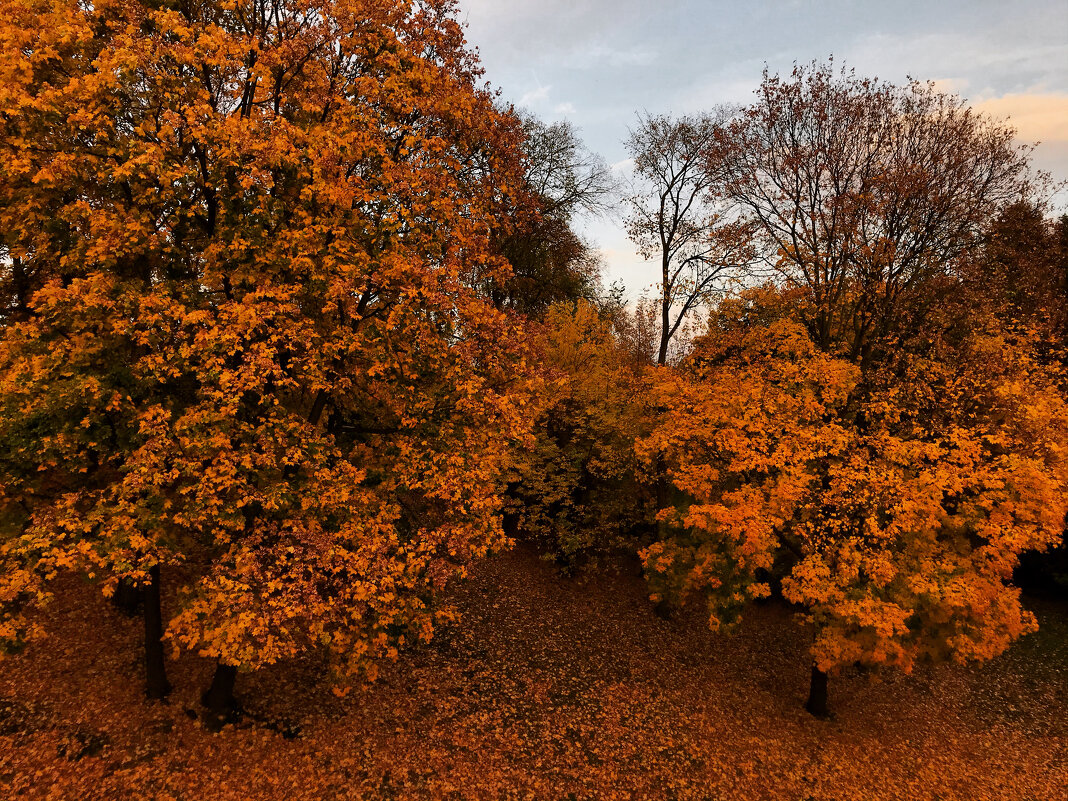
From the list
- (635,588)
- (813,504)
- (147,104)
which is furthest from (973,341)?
(147,104)

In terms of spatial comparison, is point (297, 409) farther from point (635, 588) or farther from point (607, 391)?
point (635, 588)

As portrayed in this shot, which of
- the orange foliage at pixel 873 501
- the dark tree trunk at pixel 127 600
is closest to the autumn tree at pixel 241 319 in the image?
the dark tree trunk at pixel 127 600

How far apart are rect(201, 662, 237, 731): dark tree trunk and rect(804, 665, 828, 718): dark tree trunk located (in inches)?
604

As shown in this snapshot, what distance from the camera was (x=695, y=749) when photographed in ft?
45.0

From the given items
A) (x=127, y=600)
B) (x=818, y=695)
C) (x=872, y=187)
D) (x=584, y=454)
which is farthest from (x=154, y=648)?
(x=872, y=187)

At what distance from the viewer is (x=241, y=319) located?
9133 mm

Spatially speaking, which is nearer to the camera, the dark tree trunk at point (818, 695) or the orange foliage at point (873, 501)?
the orange foliage at point (873, 501)

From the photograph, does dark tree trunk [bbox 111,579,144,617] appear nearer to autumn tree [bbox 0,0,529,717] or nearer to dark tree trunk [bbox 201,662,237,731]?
autumn tree [bbox 0,0,529,717]

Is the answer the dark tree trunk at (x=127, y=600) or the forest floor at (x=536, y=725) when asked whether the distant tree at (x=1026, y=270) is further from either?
the dark tree trunk at (x=127, y=600)

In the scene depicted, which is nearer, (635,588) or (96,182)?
(96,182)

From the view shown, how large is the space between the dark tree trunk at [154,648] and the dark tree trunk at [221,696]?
105 cm

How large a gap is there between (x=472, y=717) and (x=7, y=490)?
1100cm

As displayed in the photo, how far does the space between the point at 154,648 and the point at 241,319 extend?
797 centimetres

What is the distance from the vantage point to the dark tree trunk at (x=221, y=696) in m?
11.5
